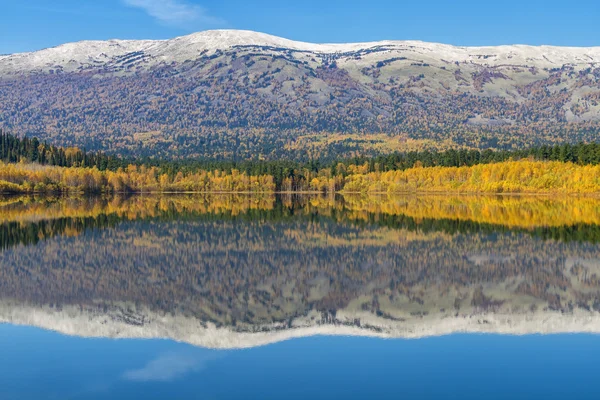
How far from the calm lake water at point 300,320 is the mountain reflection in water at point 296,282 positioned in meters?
0.11

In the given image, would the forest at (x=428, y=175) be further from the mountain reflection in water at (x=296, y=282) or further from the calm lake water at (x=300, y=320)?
the calm lake water at (x=300, y=320)

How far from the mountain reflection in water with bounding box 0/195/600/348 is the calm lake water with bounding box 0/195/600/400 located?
0.37ft

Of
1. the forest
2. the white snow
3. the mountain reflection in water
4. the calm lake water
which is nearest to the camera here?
the calm lake water

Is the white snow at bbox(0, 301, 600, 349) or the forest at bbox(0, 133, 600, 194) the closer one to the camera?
the white snow at bbox(0, 301, 600, 349)

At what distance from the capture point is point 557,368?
1648cm

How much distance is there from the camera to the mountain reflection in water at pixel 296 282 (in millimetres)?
21188

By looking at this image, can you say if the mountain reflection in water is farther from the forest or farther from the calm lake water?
the forest

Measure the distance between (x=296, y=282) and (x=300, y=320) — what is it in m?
7.09

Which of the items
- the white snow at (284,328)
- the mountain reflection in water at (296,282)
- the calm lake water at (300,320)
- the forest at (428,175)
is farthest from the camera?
the forest at (428,175)

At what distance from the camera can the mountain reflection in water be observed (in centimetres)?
2119

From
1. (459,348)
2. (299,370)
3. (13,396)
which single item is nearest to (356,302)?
(459,348)

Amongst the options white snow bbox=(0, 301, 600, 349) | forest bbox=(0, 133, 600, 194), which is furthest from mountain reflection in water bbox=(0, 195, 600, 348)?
forest bbox=(0, 133, 600, 194)

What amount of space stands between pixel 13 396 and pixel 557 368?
1222 centimetres

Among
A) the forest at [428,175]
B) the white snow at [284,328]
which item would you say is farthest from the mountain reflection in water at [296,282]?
the forest at [428,175]
